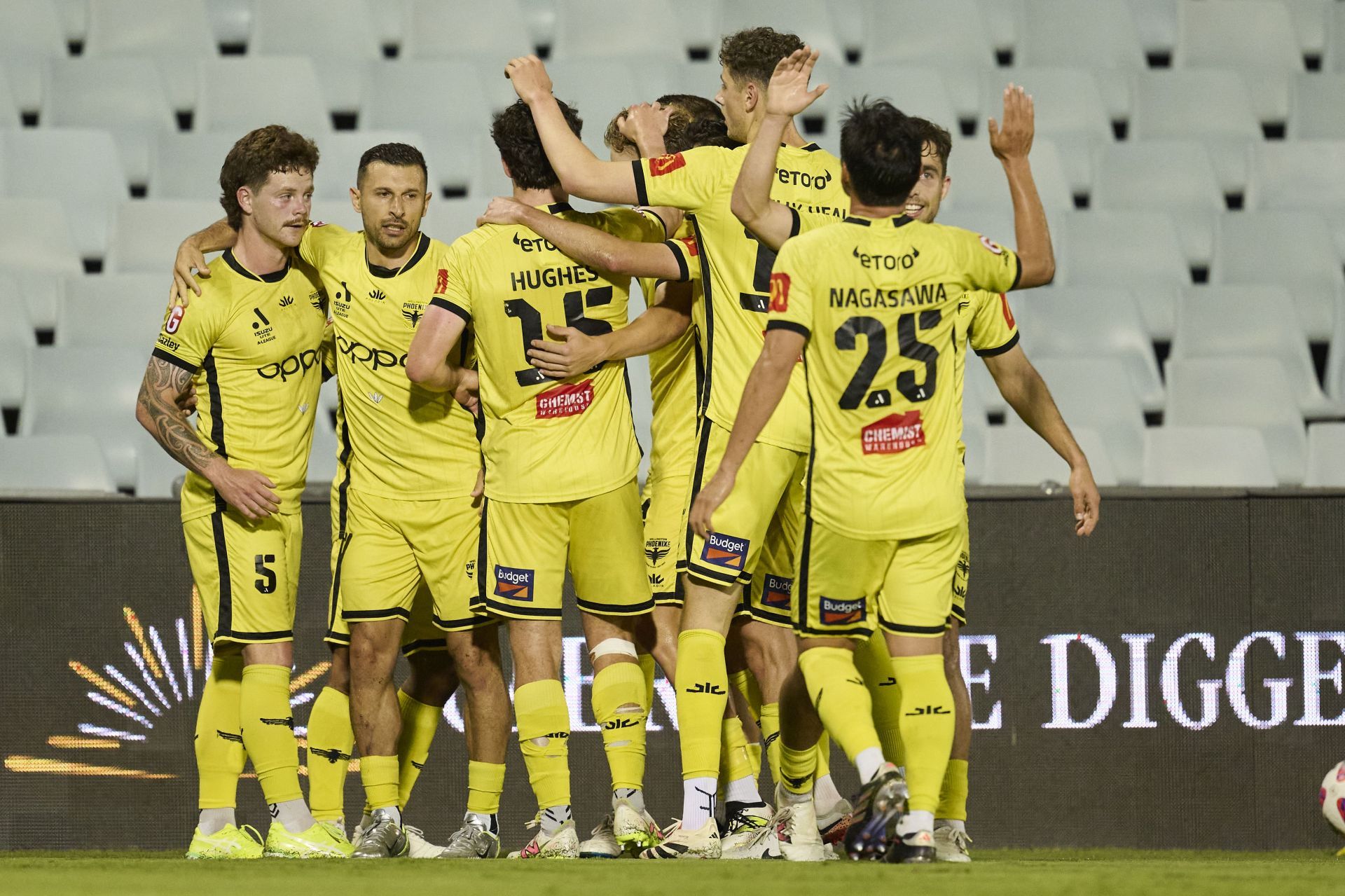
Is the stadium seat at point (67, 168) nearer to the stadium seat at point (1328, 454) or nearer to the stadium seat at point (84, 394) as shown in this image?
the stadium seat at point (84, 394)

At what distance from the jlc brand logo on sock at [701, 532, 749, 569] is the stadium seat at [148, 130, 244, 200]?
526cm

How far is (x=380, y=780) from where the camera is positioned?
217 inches

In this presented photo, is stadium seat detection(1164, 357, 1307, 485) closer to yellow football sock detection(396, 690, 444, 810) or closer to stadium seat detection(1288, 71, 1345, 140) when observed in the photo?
stadium seat detection(1288, 71, 1345, 140)

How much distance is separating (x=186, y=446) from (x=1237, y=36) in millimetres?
7841

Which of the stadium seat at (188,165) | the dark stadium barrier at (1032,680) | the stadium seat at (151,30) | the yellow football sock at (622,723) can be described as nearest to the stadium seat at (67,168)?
the stadium seat at (188,165)

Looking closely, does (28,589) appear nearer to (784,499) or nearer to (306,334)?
(306,334)

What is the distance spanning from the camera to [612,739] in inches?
200

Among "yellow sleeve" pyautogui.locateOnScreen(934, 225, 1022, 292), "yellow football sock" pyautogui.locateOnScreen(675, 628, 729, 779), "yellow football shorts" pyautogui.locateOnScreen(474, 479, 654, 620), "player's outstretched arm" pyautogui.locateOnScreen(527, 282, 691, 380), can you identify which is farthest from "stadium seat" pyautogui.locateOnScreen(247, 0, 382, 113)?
"yellow sleeve" pyautogui.locateOnScreen(934, 225, 1022, 292)

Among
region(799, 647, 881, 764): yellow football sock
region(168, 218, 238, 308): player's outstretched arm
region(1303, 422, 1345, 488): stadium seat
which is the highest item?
region(168, 218, 238, 308): player's outstretched arm

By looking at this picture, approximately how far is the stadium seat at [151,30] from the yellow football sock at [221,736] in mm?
5522

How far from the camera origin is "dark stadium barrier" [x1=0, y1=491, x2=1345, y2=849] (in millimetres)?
6582

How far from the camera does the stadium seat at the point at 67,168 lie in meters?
9.20

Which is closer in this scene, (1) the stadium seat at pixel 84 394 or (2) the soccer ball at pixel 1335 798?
(2) the soccer ball at pixel 1335 798

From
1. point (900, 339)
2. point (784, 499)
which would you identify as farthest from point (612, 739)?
point (900, 339)
